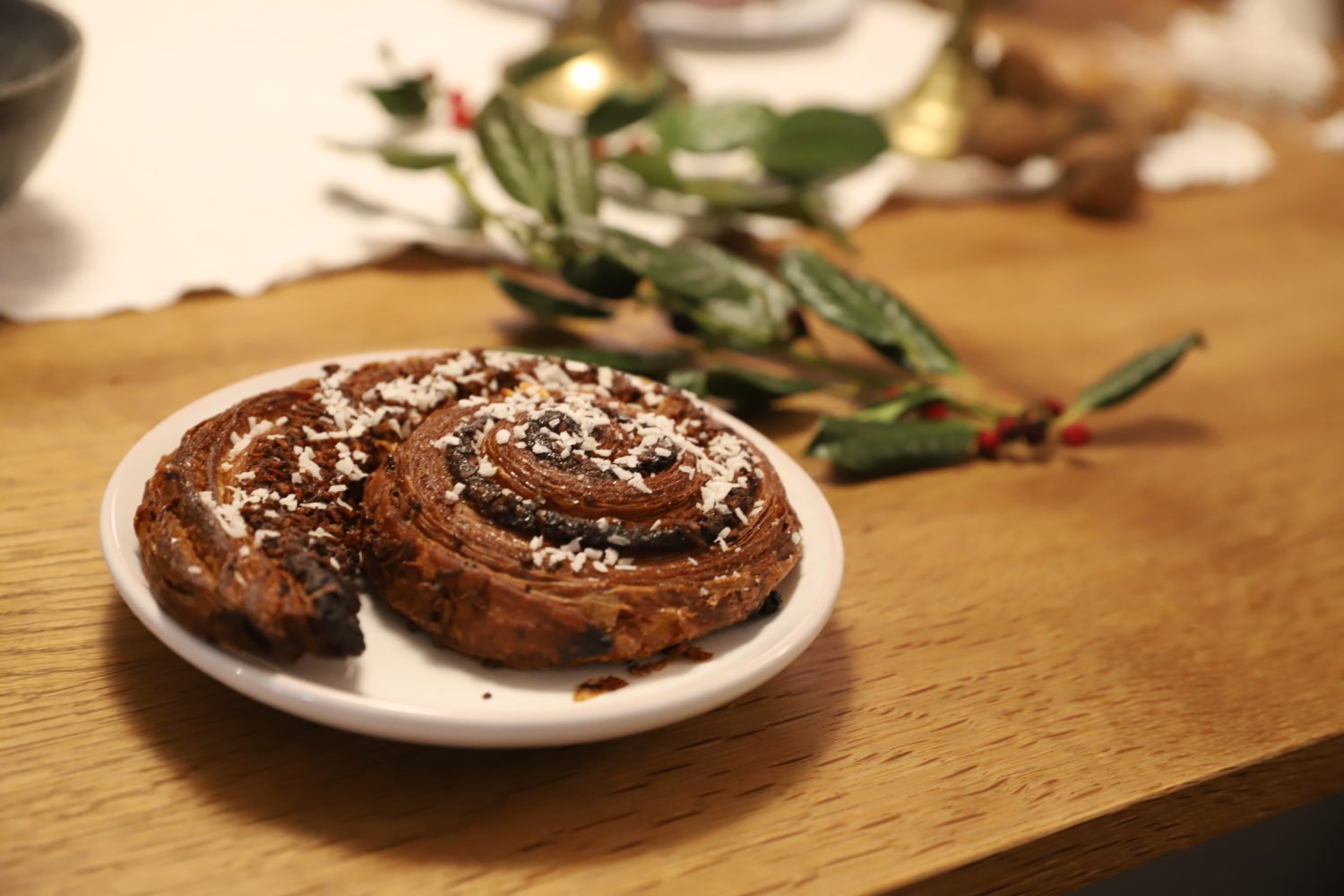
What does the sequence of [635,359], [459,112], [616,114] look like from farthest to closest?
[459,112], [616,114], [635,359]

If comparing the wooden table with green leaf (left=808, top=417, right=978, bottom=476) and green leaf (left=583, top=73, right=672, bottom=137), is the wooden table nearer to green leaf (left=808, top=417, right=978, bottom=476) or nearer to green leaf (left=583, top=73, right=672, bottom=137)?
green leaf (left=808, top=417, right=978, bottom=476)

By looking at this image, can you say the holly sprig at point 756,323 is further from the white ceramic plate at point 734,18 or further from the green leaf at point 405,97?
the white ceramic plate at point 734,18

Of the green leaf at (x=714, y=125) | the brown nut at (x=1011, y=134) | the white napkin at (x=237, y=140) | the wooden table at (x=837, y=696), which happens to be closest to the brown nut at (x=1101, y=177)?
the brown nut at (x=1011, y=134)

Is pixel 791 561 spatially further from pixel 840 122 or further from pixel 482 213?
pixel 840 122

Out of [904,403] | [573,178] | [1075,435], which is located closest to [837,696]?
[904,403]

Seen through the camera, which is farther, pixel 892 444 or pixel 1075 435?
pixel 1075 435

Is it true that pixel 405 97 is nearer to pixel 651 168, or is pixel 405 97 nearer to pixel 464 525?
pixel 651 168
